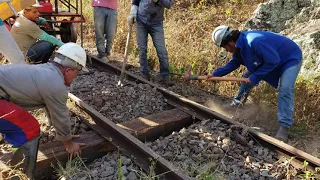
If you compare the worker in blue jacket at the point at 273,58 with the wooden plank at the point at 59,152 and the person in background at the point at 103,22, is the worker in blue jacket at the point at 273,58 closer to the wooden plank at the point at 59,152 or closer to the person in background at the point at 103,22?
the wooden plank at the point at 59,152

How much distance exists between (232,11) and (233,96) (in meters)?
4.73

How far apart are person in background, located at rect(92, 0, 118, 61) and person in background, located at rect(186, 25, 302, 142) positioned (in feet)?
12.0

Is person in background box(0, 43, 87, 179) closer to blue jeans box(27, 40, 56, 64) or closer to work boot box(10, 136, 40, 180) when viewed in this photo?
work boot box(10, 136, 40, 180)

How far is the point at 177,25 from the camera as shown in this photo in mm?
8805

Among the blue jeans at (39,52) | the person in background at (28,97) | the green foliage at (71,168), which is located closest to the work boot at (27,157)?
the person in background at (28,97)

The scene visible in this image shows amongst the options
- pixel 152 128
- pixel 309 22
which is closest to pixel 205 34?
pixel 309 22

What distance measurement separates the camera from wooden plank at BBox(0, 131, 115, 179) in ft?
10.8

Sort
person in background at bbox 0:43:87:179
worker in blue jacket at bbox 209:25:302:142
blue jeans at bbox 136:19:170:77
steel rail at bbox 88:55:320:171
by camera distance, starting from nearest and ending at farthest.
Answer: person in background at bbox 0:43:87:179 < steel rail at bbox 88:55:320:171 < worker in blue jacket at bbox 209:25:302:142 < blue jeans at bbox 136:19:170:77

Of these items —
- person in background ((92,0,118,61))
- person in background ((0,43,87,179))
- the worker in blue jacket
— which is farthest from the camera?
person in background ((92,0,118,61))

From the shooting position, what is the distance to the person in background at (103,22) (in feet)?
23.8

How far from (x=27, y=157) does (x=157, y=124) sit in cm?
174

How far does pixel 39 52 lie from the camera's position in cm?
601

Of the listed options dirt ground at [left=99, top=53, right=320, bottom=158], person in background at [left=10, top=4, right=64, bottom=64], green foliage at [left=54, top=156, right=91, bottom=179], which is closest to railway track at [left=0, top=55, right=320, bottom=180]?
green foliage at [left=54, top=156, right=91, bottom=179]

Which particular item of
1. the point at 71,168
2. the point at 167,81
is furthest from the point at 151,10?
the point at 71,168
